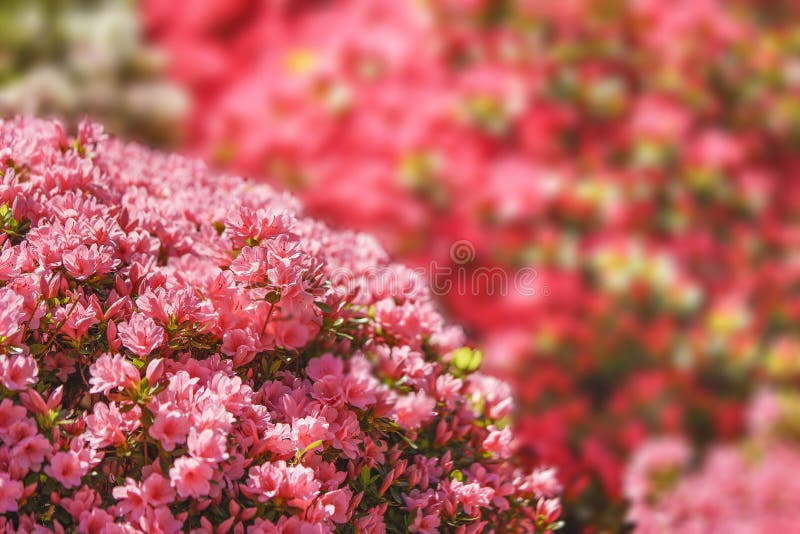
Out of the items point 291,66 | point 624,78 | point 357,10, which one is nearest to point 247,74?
point 291,66

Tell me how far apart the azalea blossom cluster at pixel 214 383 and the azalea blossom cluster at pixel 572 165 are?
2.08 meters

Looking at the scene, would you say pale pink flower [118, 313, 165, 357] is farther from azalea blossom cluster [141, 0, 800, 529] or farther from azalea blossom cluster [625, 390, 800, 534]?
→ azalea blossom cluster [141, 0, 800, 529]

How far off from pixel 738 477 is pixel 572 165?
1.50m

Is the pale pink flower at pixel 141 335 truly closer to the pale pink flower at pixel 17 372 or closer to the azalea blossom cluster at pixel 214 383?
the azalea blossom cluster at pixel 214 383

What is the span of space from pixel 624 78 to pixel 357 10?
4.36 ft

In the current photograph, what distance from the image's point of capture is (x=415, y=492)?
1.42 metres

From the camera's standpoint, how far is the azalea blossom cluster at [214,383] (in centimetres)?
121

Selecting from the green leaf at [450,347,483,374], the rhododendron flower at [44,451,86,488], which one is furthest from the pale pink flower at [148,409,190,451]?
the green leaf at [450,347,483,374]

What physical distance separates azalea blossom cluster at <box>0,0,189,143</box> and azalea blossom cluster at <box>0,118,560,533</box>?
2226 millimetres

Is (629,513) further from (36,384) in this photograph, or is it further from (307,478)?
(36,384)

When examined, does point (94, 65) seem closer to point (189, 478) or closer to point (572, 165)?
point (572, 165)

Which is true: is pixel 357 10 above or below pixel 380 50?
above

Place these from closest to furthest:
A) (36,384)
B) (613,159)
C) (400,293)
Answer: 1. (36,384)
2. (400,293)
3. (613,159)

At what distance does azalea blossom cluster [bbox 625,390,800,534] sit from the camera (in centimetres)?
318
